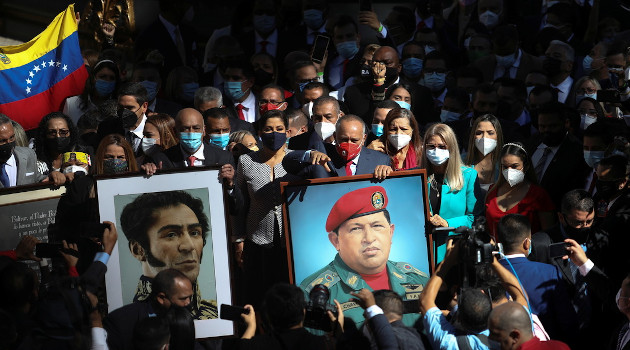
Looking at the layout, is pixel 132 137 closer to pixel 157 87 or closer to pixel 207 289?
pixel 157 87

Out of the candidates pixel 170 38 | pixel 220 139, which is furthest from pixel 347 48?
pixel 220 139

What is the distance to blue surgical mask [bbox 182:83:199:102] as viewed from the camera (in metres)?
12.1

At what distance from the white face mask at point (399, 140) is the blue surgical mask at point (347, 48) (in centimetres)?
342

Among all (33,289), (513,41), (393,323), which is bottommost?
(393,323)

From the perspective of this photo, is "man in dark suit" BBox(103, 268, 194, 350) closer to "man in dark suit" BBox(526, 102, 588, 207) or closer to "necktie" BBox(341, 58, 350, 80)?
"man in dark suit" BBox(526, 102, 588, 207)

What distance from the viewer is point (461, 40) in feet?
46.7

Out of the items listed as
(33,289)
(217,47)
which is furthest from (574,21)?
(33,289)

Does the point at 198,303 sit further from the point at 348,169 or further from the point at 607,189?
the point at 607,189

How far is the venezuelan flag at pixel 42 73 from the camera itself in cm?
1112

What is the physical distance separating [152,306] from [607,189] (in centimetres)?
397

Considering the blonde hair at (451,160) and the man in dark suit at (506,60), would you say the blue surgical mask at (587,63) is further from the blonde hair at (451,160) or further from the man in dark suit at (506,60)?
the blonde hair at (451,160)

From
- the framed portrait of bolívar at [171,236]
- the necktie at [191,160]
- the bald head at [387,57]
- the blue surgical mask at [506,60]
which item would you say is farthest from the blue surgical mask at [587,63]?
the framed portrait of bolívar at [171,236]

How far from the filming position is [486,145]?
977 cm

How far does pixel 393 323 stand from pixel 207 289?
163 cm
